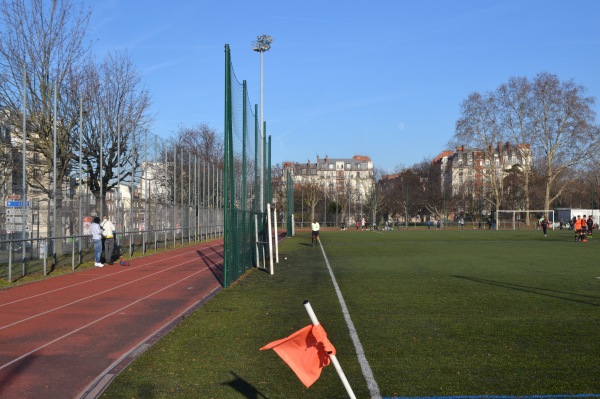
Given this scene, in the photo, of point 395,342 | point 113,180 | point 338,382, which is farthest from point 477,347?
point 113,180

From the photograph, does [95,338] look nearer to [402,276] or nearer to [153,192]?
[402,276]

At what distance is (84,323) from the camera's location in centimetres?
1084

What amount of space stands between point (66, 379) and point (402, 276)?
1275 centimetres

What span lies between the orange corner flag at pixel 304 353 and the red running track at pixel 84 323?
2497 mm

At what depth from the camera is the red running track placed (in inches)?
279

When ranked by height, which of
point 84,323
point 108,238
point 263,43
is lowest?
point 84,323

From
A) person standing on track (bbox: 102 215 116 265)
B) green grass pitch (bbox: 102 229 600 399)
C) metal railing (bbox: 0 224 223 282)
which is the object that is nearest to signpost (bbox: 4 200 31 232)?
metal railing (bbox: 0 224 223 282)

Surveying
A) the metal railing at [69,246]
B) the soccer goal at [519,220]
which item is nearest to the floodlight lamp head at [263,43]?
the metal railing at [69,246]

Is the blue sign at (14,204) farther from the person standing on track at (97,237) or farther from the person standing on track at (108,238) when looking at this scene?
the person standing on track at (108,238)

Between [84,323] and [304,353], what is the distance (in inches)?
281

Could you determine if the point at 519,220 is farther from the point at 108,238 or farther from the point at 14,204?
the point at 14,204

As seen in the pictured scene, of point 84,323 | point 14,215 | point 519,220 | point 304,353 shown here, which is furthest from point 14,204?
point 519,220

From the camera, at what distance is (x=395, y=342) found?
28.5ft

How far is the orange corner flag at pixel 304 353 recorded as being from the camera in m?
4.68
